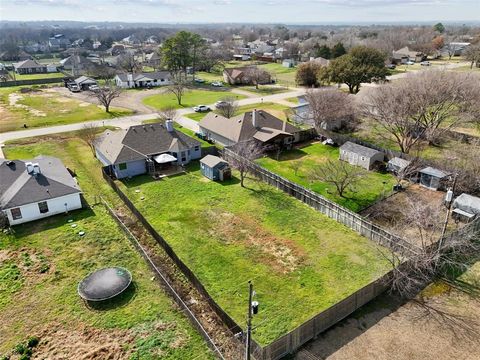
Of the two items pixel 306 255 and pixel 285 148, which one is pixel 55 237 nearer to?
pixel 306 255

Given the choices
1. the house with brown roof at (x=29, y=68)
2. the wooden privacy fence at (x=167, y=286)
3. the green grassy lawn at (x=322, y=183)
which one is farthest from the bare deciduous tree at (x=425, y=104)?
the house with brown roof at (x=29, y=68)

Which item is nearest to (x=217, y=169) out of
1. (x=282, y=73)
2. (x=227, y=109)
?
(x=227, y=109)

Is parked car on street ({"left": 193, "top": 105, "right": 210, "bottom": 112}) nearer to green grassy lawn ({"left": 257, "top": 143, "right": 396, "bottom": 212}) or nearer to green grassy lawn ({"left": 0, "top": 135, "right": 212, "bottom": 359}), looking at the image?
green grassy lawn ({"left": 257, "top": 143, "right": 396, "bottom": 212})

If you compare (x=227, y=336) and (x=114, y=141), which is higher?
(x=114, y=141)

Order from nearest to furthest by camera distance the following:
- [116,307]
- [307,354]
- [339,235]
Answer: [307,354], [116,307], [339,235]

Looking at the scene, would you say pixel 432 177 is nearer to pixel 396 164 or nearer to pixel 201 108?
pixel 396 164

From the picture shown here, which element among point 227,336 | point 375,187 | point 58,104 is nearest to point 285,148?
point 375,187
